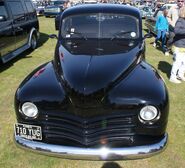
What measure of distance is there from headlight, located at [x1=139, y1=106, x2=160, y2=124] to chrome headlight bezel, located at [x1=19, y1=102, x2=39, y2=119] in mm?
1305

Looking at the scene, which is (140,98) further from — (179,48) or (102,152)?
(179,48)

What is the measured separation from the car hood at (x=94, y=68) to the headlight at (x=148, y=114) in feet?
1.80

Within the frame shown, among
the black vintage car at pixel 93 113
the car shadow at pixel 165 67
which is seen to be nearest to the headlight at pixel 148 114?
the black vintage car at pixel 93 113

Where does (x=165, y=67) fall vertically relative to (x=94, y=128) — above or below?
below

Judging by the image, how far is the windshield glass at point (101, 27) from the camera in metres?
5.22

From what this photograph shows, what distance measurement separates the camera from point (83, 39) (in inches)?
203

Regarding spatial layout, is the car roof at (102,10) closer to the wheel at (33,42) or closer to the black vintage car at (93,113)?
the black vintage car at (93,113)

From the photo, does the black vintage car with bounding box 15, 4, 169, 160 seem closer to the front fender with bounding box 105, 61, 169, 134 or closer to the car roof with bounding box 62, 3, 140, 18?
the front fender with bounding box 105, 61, 169, 134

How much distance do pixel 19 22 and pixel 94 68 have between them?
22.4ft

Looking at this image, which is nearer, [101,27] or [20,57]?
[101,27]

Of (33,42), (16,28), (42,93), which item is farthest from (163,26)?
(42,93)

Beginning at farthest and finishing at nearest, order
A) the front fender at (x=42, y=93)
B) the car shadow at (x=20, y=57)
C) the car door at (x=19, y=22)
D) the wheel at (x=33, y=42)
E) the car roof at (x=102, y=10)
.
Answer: the wheel at (x=33, y=42) < the car door at (x=19, y=22) < the car shadow at (x=20, y=57) < the car roof at (x=102, y=10) < the front fender at (x=42, y=93)

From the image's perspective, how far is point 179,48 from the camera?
7.10 metres

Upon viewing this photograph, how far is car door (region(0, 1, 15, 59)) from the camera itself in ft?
27.2
